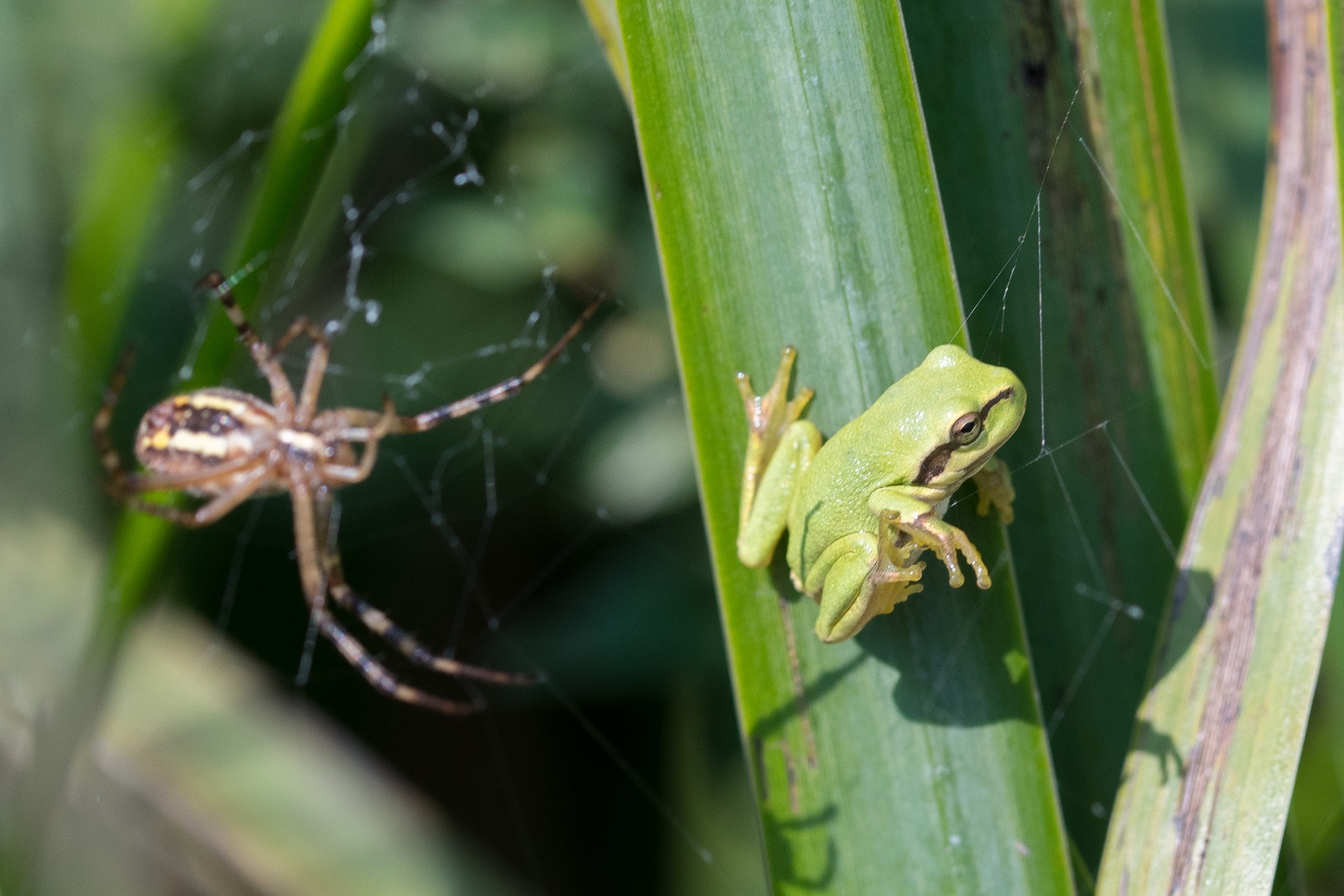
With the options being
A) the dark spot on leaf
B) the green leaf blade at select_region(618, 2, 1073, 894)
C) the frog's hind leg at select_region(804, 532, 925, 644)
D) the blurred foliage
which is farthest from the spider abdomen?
the dark spot on leaf

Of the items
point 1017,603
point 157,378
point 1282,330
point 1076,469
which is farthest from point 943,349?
point 157,378

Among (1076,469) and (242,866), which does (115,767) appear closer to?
(242,866)

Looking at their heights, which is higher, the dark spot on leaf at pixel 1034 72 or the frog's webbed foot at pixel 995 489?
the dark spot on leaf at pixel 1034 72

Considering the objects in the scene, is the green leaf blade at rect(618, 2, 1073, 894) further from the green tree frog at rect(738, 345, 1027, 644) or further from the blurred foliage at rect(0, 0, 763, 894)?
the blurred foliage at rect(0, 0, 763, 894)

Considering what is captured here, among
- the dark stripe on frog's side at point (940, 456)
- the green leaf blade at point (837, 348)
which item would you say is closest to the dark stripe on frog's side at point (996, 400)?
the dark stripe on frog's side at point (940, 456)

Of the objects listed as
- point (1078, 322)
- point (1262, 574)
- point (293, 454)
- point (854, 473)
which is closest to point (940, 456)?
point (854, 473)

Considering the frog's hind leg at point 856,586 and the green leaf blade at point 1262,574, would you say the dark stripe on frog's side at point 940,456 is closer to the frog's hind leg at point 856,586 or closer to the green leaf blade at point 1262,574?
the frog's hind leg at point 856,586
